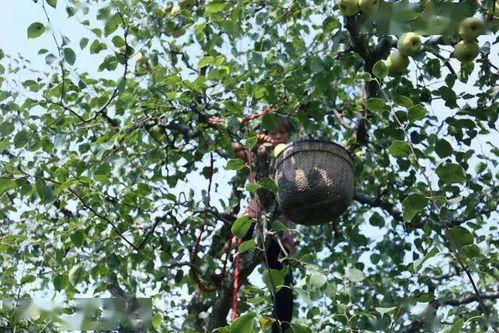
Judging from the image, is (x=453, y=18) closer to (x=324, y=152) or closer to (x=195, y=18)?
(x=324, y=152)

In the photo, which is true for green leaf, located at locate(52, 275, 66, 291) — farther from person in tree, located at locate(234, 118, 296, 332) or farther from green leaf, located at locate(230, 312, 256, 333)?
green leaf, located at locate(230, 312, 256, 333)

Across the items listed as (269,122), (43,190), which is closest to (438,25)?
(269,122)

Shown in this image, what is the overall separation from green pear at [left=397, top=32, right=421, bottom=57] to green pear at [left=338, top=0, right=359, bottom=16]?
0.27 metres

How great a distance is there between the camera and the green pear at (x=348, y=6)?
109 inches

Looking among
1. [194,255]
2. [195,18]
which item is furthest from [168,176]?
[195,18]

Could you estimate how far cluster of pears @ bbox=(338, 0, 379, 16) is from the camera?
270 cm

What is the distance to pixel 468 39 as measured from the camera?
8.46ft

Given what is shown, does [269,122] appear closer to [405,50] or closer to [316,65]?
[316,65]

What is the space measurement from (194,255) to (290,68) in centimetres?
91

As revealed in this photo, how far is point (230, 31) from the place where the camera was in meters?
3.10

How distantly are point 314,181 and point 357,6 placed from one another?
0.67 meters

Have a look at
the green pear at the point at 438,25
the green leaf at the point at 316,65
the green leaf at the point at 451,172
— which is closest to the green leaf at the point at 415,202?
the green leaf at the point at 451,172

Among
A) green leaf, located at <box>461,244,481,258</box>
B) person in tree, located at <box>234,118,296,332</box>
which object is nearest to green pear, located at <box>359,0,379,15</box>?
person in tree, located at <box>234,118,296,332</box>

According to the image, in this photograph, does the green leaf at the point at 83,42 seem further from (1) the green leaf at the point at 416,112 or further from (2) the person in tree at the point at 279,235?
(1) the green leaf at the point at 416,112
